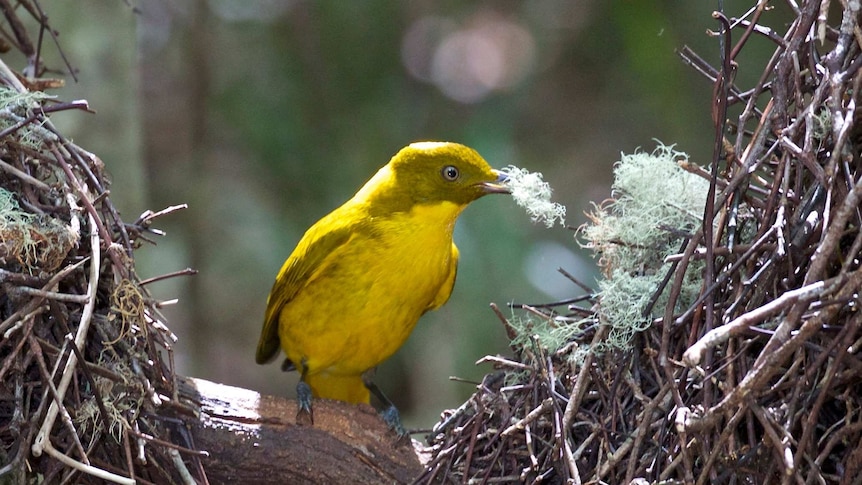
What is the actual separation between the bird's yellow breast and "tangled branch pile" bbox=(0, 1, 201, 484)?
833 mm

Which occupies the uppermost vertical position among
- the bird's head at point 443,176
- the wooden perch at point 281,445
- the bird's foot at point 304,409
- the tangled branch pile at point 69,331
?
the bird's head at point 443,176

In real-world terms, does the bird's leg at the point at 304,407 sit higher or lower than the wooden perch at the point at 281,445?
higher

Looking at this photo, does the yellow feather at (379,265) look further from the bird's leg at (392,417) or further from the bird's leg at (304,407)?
the bird's leg at (304,407)

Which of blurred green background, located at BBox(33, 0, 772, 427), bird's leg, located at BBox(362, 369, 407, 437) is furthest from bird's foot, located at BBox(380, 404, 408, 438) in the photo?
blurred green background, located at BBox(33, 0, 772, 427)

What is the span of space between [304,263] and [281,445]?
2.81 feet

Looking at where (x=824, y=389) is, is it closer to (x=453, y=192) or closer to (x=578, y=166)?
(x=453, y=192)

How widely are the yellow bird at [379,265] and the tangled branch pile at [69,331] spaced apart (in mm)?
839

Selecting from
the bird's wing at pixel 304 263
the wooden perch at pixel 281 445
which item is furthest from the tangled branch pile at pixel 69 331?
the bird's wing at pixel 304 263

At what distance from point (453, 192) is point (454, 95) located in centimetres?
351

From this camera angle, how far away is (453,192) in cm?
389

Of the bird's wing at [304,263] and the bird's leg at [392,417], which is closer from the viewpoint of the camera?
the bird's leg at [392,417]

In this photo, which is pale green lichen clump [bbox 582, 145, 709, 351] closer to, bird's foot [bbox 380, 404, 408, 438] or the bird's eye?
the bird's eye

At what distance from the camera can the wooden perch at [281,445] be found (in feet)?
10.4

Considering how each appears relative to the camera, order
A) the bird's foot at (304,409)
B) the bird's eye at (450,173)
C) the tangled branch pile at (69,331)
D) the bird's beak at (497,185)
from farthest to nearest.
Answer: the bird's eye at (450,173) < the bird's beak at (497,185) < the bird's foot at (304,409) < the tangled branch pile at (69,331)
